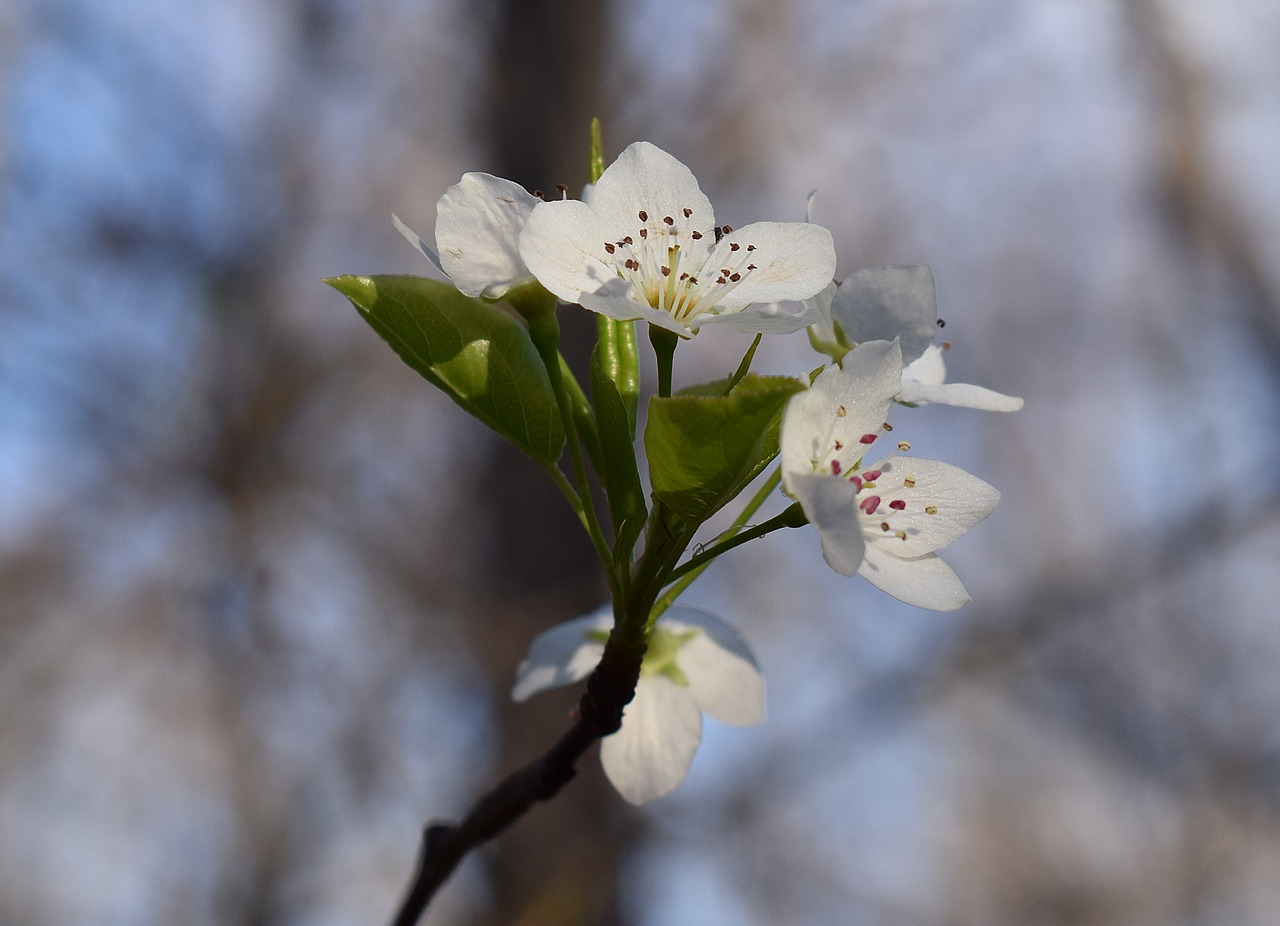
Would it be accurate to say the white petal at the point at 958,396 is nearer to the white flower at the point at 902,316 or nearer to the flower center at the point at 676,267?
the white flower at the point at 902,316

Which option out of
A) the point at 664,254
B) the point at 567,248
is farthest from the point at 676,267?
the point at 567,248

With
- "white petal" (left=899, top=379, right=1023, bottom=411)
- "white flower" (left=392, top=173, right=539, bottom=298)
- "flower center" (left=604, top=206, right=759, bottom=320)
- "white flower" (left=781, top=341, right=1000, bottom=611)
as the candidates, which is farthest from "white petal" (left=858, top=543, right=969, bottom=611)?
"white flower" (left=392, top=173, right=539, bottom=298)

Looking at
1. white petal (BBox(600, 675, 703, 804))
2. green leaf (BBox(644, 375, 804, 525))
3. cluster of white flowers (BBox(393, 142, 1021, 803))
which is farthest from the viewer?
white petal (BBox(600, 675, 703, 804))

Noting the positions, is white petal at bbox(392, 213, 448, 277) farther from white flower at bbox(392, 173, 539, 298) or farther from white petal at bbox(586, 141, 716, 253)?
white petal at bbox(586, 141, 716, 253)

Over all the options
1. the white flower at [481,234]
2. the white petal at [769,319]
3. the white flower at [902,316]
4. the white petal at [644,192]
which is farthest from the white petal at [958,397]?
the white flower at [481,234]

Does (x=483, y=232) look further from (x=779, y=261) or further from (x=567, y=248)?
(x=779, y=261)

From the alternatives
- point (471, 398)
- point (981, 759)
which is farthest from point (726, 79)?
point (471, 398)

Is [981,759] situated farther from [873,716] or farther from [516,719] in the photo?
[516,719]
